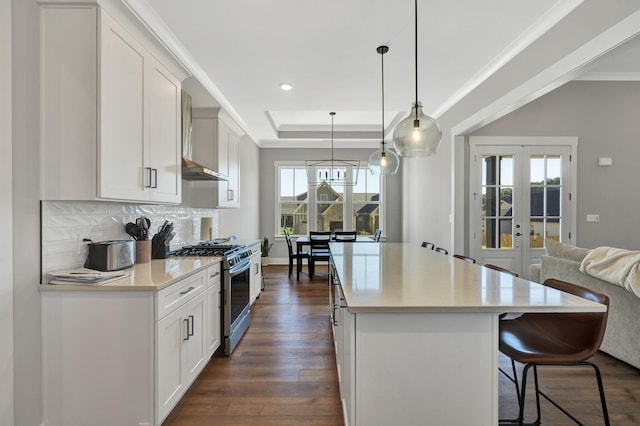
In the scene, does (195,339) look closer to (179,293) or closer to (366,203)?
(179,293)

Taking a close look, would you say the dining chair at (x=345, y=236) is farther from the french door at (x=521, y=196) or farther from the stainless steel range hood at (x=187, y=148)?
the stainless steel range hood at (x=187, y=148)

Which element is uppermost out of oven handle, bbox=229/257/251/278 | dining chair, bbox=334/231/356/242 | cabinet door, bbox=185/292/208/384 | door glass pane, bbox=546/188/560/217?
door glass pane, bbox=546/188/560/217

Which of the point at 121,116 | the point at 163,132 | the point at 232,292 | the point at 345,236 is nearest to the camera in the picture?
the point at 121,116

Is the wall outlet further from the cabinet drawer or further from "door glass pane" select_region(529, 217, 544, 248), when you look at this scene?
the cabinet drawer

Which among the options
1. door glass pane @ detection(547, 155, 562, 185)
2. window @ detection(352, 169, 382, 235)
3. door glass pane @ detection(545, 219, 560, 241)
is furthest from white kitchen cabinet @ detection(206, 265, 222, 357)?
door glass pane @ detection(547, 155, 562, 185)

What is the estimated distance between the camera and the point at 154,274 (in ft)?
5.98

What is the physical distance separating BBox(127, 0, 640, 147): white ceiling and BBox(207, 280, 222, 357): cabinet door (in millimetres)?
2149

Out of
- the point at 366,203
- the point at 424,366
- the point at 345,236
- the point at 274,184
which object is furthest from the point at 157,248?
the point at 366,203

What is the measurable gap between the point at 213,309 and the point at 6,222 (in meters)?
1.39

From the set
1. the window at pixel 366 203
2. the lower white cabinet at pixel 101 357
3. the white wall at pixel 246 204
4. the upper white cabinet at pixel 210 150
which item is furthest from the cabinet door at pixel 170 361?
the window at pixel 366 203

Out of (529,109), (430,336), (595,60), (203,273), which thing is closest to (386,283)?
(430,336)

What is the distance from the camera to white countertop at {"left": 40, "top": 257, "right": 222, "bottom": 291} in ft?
5.06

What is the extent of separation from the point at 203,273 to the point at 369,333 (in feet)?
4.80

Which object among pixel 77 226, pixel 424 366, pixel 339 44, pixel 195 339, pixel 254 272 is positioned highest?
pixel 339 44
